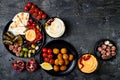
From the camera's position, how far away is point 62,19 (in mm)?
5816

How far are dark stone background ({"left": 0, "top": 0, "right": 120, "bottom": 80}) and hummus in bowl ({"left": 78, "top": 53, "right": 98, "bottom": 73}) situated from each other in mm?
194

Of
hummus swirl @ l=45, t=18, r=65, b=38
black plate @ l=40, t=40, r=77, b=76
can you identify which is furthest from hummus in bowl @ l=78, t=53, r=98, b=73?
hummus swirl @ l=45, t=18, r=65, b=38

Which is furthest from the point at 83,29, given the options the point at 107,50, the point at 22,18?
the point at 22,18

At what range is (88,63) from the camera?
542 centimetres

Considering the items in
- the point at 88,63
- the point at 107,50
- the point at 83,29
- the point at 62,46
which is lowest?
the point at 88,63

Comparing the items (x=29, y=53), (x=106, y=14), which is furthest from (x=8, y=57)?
Result: (x=106, y=14)

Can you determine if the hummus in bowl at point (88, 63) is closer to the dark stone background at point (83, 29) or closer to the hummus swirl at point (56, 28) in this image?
the dark stone background at point (83, 29)

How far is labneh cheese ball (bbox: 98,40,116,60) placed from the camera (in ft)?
18.0

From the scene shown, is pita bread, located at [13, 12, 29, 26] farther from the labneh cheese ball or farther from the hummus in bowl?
the labneh cheese ball

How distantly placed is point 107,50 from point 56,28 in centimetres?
97

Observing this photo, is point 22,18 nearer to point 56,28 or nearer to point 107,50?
point 56,28

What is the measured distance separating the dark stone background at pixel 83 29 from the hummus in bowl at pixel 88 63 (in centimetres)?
19

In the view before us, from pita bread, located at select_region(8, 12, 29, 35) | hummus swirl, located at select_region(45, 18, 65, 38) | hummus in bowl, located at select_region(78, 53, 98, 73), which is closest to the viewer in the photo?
hummus in bowl, located at select_region(78, 53, 98, 73)

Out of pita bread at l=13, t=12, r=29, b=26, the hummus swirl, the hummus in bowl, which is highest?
pita bread at l=13, t=12, r=29, b=26
